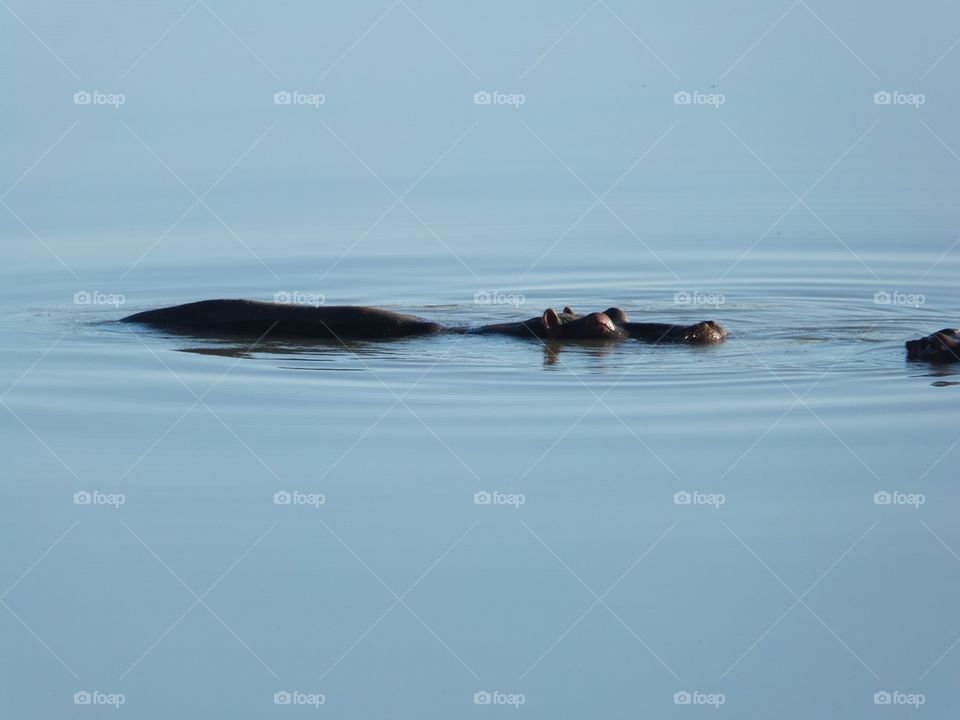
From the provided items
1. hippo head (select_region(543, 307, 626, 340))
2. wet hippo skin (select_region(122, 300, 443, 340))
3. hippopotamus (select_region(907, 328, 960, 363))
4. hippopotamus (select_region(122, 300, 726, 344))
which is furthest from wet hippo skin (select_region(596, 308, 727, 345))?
hippopotamus (select_region(907, 328, 960, 363))

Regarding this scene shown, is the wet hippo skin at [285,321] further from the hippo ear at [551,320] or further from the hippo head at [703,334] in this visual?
the hippo head at [703,334]

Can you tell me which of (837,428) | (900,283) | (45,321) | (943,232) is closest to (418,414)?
(837,428)

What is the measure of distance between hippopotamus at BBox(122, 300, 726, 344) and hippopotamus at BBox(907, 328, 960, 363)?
169 cm

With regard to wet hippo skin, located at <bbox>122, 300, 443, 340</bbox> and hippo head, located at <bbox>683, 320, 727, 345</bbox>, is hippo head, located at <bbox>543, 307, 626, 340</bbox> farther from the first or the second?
wet hippo skin, located at <bbox>122, 300, 443, 340</bbox>

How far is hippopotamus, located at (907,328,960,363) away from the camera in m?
14.3

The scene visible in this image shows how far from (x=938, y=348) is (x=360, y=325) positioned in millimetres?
4631

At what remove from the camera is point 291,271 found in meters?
18.2

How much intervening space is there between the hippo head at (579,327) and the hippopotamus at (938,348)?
2451mm

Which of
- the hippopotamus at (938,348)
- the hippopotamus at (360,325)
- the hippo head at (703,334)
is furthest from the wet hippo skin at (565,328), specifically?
the hippopotamus at (938,348)

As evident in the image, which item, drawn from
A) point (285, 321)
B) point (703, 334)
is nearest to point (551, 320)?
point (703, 334)

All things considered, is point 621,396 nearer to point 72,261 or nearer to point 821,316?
point 821,316

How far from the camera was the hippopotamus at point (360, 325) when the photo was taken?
15398mm

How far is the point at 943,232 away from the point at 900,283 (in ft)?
8.06

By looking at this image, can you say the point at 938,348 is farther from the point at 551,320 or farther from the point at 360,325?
the point at 360,325
